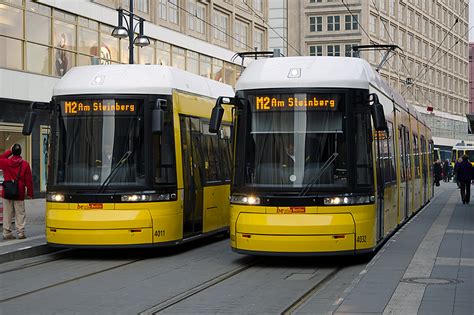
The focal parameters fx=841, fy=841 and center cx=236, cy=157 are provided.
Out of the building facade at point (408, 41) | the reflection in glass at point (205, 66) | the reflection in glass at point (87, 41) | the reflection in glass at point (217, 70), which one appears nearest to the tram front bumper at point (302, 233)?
the reflection in glass at point (87, 41)

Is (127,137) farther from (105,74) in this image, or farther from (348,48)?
(348,48)

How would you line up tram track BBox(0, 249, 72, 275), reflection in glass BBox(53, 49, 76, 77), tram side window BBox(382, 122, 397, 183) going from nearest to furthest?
tram track BBox(0, 249, 72, 275)
tram side window BBox(382, 122, 397, 183)
reflection in glass BBox(53, 49, 76, 77)

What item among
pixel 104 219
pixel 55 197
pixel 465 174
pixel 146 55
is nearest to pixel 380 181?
pixel 104 219

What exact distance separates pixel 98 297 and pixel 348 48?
244 ft

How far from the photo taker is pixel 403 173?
19172 millimetres

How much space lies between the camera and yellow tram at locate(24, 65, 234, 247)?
44.7 feet

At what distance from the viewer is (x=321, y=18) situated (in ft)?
276

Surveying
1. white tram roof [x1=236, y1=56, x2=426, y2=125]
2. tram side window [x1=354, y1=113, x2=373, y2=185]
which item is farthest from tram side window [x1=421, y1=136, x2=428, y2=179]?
tram side window [x1=354, y1=113, x2=373, y2=185]

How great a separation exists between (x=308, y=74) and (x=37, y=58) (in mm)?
19860

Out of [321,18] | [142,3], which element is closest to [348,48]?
[321,18]

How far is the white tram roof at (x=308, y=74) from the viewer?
Answer: 12719mm

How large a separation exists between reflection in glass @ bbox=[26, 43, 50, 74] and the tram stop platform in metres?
11.9

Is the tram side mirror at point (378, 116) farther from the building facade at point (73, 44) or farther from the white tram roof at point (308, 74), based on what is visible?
the building facade at point (73, 44)

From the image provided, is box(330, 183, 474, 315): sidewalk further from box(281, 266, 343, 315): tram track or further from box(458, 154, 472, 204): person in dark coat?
box(458, 154, 472, 204): person in dark coat
